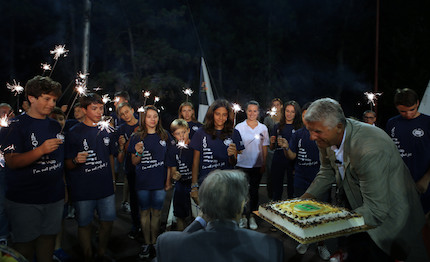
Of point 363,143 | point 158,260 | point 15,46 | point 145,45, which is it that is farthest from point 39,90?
point 15,46

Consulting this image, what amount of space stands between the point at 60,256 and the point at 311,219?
384 centimetres

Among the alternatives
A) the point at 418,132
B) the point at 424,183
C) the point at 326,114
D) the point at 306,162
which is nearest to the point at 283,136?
the point at 306,162

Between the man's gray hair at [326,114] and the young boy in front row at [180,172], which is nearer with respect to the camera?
the man's gray hair at [326,114]

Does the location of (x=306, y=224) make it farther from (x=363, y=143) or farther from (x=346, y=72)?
(x=346, y=72)

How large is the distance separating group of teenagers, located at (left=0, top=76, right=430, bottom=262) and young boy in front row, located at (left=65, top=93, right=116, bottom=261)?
0.5 inches

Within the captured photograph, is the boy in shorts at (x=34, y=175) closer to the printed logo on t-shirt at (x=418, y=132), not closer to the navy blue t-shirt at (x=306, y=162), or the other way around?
the navy blue t-shirt at (x=306, y=162)

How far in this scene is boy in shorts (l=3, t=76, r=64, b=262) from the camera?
3271 mm

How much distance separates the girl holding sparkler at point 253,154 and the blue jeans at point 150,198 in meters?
1.77

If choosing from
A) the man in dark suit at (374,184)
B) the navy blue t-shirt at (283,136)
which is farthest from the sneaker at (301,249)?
the man in dark suit at (374,184)

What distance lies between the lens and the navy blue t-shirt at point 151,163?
4.53 meters

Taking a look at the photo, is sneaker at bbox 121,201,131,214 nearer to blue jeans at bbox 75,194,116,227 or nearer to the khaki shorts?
blue jeans at bbox 75,194,116,227

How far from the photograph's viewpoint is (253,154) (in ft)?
18.7

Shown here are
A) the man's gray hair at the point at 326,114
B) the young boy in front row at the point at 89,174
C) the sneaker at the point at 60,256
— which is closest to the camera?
the man's gray hair at the point at 326,114

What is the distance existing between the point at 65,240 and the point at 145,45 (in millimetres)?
14983
